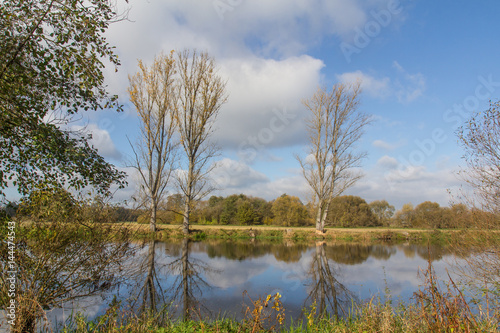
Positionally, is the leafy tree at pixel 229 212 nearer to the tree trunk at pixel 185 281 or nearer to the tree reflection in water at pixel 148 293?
the tree trunk at pixel 185 281

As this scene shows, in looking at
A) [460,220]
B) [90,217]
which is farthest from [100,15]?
[460,220]

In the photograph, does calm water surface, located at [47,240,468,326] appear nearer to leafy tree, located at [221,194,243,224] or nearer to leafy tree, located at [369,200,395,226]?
leafy tree, located at [221,194,243,224]

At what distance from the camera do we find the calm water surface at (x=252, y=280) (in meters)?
6.62

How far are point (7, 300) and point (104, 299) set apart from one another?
2823mm

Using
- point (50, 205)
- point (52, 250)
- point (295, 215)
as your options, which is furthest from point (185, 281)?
point (295, 215)

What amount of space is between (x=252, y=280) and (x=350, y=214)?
1448 inches

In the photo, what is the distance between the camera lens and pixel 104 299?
669cm

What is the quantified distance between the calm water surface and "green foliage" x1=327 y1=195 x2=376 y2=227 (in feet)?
88.1

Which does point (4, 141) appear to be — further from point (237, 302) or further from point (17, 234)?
point (237, 302)

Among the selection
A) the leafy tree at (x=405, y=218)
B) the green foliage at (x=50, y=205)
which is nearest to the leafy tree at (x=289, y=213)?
the leafy tree at (x=405, y=218)

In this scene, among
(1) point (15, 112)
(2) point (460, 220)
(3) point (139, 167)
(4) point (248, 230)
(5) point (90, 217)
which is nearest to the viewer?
(1) point (15, 112)

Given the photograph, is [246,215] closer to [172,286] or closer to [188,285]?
[188,285]

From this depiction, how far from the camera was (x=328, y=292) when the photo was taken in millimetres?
8188

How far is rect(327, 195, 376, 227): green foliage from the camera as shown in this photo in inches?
1652
